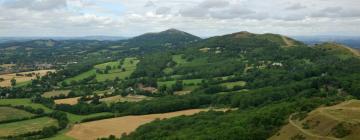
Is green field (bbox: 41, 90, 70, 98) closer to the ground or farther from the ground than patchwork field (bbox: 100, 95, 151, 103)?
closer to the ground

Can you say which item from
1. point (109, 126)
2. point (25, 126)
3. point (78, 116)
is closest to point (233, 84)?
point (78, 116)

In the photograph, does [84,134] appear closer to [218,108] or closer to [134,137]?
[134,137]

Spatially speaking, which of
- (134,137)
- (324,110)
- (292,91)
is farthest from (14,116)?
(324,110)

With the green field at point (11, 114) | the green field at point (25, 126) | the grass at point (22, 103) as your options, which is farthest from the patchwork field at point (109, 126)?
the grass at point (22, 103)

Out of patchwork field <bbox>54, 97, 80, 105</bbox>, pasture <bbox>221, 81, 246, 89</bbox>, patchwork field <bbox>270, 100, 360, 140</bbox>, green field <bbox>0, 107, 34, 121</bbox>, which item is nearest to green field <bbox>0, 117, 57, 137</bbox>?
green field <bbox>0, 107, 34, 121</bbox>

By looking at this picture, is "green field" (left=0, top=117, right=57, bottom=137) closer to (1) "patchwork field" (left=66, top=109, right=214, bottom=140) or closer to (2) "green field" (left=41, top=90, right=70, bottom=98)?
(1) "patchwork field" (left=66, top=109, right=214, bottom=140)

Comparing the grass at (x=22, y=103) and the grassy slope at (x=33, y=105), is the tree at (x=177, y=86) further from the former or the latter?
the grass at (x=22, y=103)
